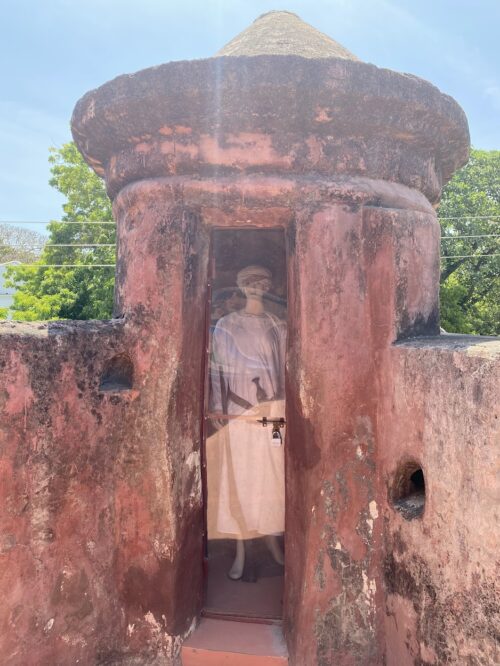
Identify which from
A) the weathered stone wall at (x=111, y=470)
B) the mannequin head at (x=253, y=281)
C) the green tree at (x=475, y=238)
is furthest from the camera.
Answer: the green tree at (x=475, y=238)

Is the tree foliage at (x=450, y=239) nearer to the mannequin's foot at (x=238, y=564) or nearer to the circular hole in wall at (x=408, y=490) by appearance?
the mannequin's foot at (x=238, y=564)

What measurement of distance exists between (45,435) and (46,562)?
0.57 m

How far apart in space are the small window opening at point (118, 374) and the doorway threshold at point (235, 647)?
1.39m

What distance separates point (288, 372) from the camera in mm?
2965

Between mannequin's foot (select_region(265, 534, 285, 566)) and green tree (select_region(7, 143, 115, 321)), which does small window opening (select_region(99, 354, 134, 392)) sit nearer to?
mannequin's foot (select_region(265, 534, 285, 566))

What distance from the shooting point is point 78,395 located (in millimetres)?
2627

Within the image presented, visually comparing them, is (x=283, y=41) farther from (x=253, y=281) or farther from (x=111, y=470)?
(x=111, y=470)

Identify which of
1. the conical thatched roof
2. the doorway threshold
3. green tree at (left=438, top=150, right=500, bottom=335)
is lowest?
the doorway threshold

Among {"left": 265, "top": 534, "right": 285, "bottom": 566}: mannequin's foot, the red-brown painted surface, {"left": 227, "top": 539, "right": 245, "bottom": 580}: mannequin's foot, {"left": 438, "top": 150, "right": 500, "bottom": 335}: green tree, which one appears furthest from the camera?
{"left": 438, "top": 150, "right": 500, "bottom": 335}: green tree

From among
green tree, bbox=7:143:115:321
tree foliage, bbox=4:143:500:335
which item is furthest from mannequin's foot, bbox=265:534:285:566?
tree foliage, bbox=4:143:500:335

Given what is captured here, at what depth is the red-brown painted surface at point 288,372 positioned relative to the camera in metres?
2.56

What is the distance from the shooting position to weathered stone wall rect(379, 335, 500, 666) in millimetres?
2078

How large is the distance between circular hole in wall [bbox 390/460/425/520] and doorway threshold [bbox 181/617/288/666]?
102cm

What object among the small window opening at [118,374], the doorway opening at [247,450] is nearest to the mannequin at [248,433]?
the doorway opening at [247,450]
